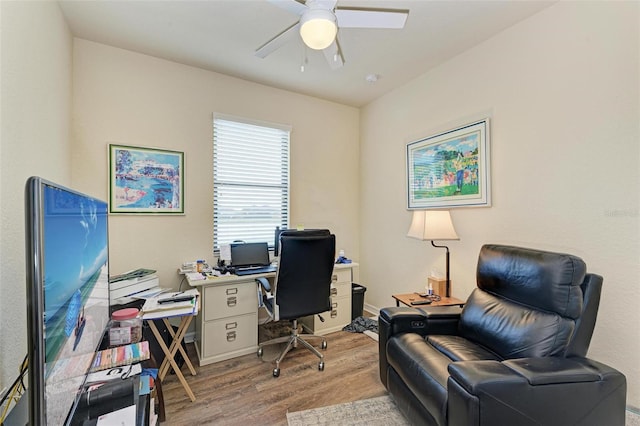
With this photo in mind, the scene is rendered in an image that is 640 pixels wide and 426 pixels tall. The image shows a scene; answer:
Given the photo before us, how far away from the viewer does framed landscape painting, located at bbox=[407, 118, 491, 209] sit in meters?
2.44

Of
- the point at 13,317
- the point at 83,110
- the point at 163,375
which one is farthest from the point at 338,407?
the point at 83,110

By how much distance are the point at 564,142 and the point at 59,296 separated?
112 inches

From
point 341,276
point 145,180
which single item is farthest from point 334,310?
point 145,180

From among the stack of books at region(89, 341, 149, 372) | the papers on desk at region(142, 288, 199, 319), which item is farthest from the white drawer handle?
the stack of books at region(89, 341, 149, 372)

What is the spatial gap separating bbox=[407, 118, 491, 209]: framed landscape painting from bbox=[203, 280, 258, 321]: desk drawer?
1979mm

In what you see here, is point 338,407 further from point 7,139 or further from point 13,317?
point 7,139

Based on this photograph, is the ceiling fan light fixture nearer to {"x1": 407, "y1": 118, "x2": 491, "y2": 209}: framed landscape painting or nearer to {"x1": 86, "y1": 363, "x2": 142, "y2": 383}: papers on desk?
{"x1": 407, "y1": 118, "x2": 491, "y2": 209}: framed landscape painting

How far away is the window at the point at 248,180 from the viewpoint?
3.10m

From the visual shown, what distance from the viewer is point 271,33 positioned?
2352 millimetres

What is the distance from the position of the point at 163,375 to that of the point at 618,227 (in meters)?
3.30

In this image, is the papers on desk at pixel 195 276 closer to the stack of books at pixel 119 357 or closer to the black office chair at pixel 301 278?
the black office chair at pixel 301 278

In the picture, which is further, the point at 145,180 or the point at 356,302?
the point at 356,302

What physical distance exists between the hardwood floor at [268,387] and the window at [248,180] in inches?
51.3

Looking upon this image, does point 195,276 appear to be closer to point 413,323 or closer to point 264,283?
point 264,283
